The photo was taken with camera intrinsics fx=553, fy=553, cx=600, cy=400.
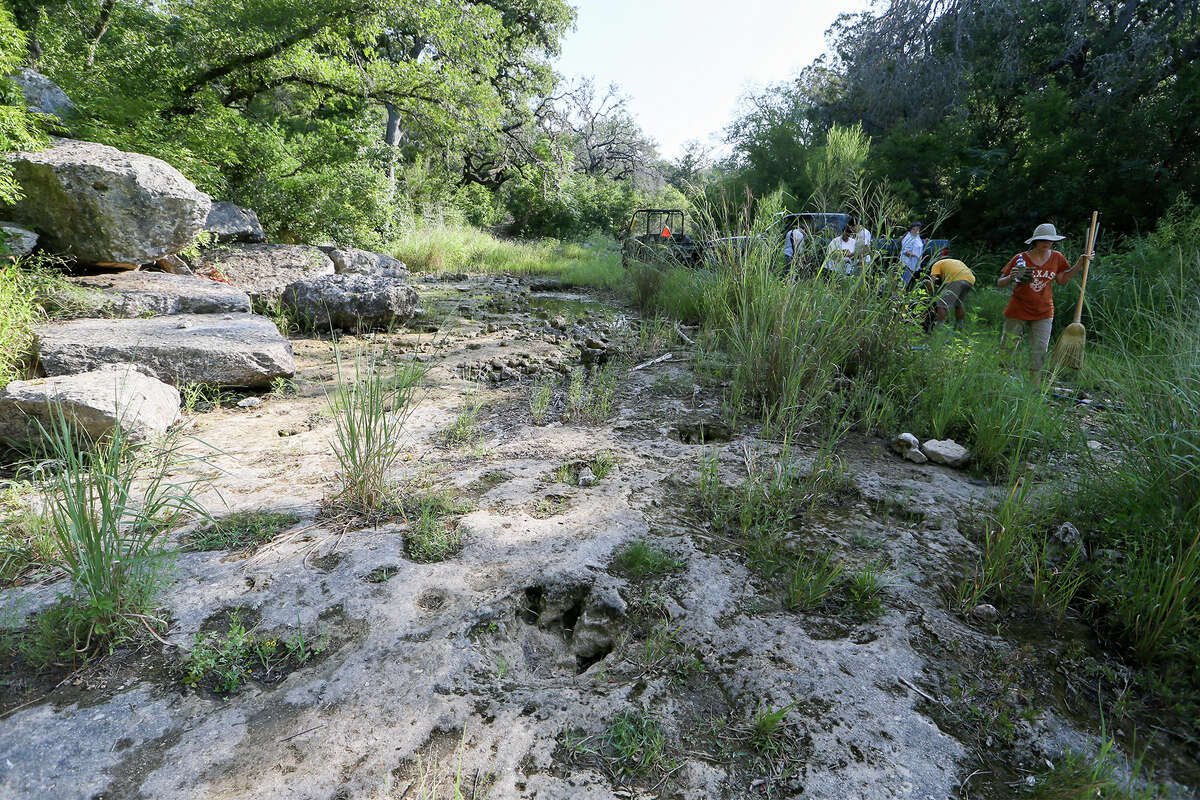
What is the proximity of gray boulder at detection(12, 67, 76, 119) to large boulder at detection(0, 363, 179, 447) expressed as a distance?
5.96m

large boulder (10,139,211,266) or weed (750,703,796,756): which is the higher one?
large boulder (10,139,211,266)

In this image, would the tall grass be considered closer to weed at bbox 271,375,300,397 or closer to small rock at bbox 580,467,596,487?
weed at bbox 271,375,300,397

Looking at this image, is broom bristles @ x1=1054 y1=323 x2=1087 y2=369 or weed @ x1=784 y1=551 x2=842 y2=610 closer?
weed @ x1=784 y1=551 x2=842 y2=610

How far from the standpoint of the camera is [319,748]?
1.40 metres

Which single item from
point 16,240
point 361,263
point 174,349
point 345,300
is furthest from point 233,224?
point 174,349

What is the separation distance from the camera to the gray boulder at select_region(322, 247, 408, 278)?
8.82m

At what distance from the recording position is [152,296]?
4.98m

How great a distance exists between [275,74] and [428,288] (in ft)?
14.0

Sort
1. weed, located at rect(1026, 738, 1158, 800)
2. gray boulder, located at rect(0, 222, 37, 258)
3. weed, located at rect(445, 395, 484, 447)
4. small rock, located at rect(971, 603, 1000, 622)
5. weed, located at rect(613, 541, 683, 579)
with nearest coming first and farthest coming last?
weed, located at rect(1026, 738, 1158, 800) < small rock, located at rect(971, 603, 1000, 622) < weed, located at rect(613, 541, 683, 579) < weed, located at rect(445, 395, 484, 447) < gray boulder, located at rect(0, 222, 37, 258)

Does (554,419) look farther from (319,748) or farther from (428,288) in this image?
(428,288)

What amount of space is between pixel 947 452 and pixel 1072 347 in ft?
7.41

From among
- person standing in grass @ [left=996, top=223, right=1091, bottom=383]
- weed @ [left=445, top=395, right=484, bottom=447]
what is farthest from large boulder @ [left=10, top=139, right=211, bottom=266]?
person standing in grass @ [left=996, top=223, right=1091, bottom=383]

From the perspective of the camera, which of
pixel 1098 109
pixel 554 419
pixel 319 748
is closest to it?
pixel 319 748

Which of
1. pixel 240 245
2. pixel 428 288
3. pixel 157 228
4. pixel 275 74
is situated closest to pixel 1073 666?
pixel 157 228
